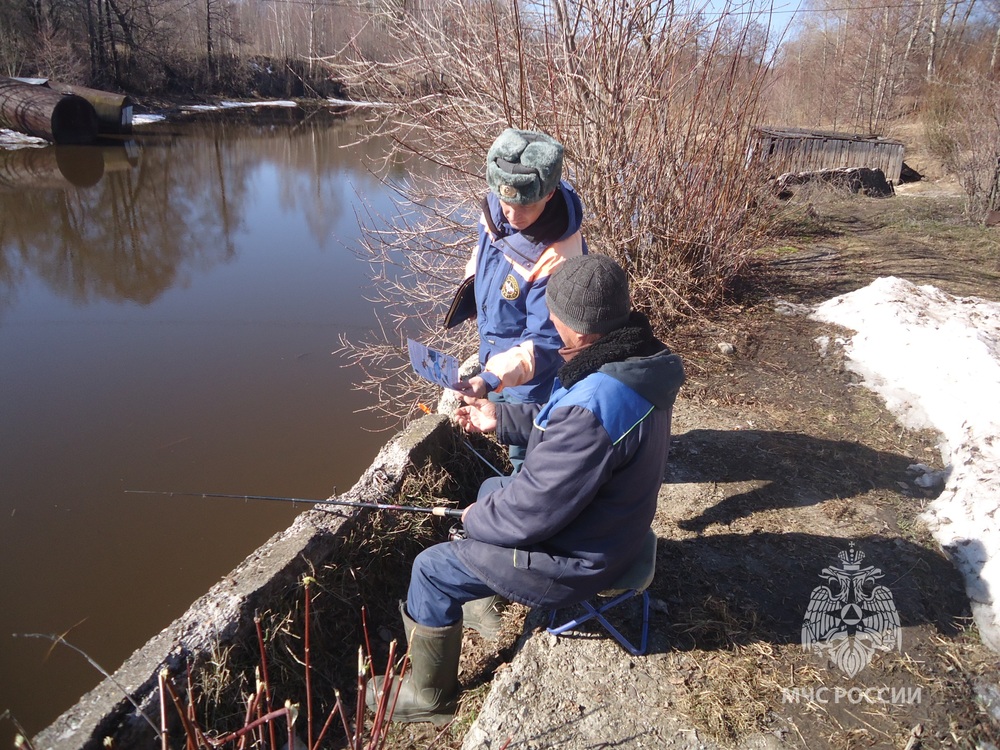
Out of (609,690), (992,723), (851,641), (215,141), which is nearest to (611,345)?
(609,690)

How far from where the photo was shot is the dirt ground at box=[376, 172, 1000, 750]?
7.54ft

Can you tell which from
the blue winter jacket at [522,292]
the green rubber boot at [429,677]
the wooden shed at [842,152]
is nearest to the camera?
the green rubber boot at [429,677]

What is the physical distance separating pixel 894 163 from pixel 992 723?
14654mm

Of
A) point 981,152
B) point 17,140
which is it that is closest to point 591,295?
point 981,152

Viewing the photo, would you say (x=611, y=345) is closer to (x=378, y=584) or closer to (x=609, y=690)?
(x=609, y=690)

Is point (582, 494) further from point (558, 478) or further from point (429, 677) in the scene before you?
point (429, 677)

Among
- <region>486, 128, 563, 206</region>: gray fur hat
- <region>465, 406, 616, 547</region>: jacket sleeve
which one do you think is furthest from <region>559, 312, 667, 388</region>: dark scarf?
<region>486, 128, 563, 206</region>: gray fur hat

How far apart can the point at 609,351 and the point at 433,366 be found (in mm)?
792

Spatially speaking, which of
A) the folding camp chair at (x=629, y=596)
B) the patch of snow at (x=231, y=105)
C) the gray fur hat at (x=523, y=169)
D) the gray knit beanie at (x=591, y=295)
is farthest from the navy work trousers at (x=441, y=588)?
the patch of snow at (x=231, y=105)

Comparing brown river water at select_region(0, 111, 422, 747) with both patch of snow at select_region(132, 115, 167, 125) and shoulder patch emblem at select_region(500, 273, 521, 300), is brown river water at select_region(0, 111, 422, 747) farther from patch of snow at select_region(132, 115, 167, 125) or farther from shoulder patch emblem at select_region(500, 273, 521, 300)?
patch of snow at select_region(132, 115, 167, 125)

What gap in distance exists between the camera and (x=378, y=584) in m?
3.15

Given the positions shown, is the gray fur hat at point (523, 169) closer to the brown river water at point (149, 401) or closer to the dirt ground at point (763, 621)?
the dirt ground at point (763, 621)

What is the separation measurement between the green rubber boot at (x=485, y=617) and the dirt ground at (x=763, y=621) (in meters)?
0.05

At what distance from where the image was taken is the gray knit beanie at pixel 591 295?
2.04m
